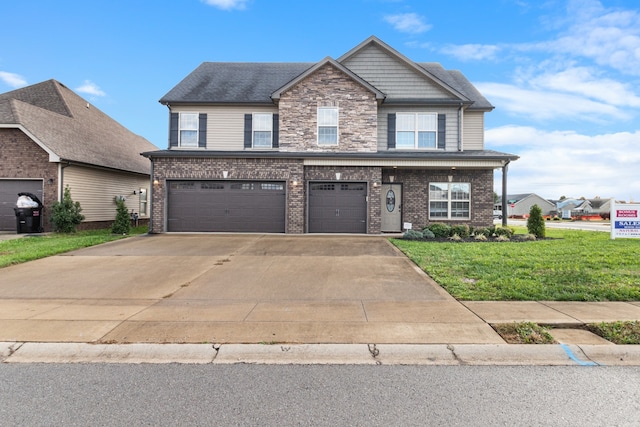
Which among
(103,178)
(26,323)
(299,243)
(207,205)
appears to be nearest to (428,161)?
(299,243)

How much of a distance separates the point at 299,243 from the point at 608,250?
9534 millimetres

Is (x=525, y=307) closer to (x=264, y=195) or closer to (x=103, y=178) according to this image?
(x=264, y=195)

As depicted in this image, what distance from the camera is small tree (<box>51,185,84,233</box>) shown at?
52.3 ft

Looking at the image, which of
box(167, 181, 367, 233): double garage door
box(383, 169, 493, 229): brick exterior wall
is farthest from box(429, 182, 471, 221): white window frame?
box(167, 181, 367, 233): double garage door

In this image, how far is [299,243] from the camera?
43.2 feet

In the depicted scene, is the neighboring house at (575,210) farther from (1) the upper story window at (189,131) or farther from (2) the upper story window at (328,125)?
(1) the upper story window at (189,131)

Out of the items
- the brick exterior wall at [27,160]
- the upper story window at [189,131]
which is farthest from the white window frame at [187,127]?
the brick exterior wall at [27,160]

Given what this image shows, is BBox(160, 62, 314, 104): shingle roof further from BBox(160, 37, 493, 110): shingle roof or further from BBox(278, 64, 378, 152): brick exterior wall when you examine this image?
BBox(278, 64, 378, 152): brick exterior wall

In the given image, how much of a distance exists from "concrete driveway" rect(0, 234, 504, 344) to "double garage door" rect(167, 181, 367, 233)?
5.07 m

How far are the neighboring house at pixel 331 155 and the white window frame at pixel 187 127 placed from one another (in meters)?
0.05

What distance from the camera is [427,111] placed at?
1708cm

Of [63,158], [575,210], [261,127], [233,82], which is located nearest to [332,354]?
[261,127]

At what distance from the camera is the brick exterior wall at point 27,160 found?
1650 centimetres

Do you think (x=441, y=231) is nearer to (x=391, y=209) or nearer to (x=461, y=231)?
(x=461, y=231)
